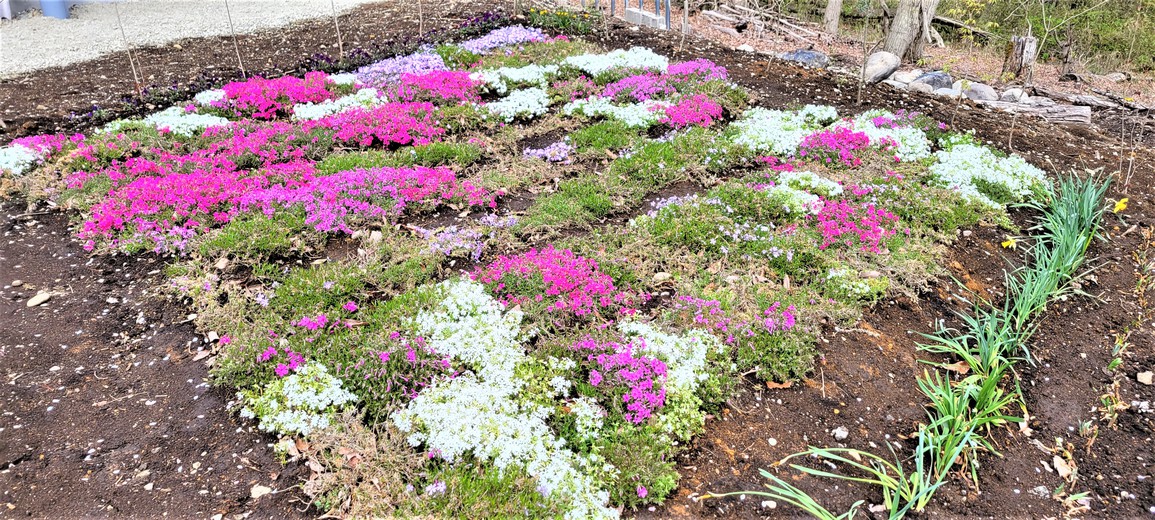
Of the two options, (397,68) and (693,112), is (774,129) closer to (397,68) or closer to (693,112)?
(693,112)

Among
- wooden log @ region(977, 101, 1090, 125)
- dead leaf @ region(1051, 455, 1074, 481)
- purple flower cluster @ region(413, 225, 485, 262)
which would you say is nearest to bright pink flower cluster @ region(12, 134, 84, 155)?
A: purple flower cluster @ region(413, 225, 485, 262)

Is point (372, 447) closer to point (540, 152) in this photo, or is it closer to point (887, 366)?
point (887, 366)

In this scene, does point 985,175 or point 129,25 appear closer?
point 985,175

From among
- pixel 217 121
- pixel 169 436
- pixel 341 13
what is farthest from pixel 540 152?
pixel 341 13

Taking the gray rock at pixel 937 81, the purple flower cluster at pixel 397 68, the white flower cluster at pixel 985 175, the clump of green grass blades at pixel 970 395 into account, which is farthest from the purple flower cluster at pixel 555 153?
the gray rock at pixel 937 81

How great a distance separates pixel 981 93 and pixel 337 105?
34.5 feet

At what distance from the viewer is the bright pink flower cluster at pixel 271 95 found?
912cm

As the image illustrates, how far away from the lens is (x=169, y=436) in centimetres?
418

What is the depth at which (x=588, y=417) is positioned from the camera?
4.19 m

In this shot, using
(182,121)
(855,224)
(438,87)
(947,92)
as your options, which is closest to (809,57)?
(947,92)

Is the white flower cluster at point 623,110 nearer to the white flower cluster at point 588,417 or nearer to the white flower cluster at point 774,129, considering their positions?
the white flower cluster at point 774,129

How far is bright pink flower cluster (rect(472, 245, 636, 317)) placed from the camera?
519cm

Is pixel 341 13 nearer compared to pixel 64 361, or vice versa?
pixel 64 361

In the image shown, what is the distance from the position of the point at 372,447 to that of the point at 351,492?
0.31 meters
